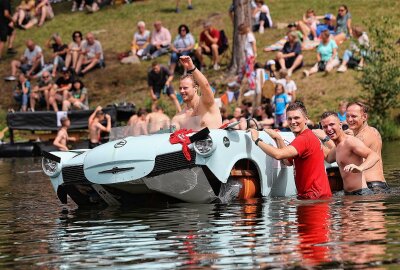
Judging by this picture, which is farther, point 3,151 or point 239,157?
point 3,151

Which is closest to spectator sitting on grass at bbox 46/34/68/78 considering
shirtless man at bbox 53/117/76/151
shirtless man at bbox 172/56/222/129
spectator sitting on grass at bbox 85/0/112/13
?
shirtless man at bbox 53/117/76/151

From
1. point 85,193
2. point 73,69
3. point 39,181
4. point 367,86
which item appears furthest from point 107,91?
point 85,193

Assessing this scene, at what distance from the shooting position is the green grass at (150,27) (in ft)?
113

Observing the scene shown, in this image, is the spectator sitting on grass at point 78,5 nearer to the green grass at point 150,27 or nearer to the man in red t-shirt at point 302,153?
the green grass at point 150,27

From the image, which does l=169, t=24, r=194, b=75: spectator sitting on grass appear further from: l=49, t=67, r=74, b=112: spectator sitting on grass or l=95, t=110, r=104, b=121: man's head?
l=95, t=110, r=104, b=121: man's head

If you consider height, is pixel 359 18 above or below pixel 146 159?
above

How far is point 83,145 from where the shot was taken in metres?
31.8

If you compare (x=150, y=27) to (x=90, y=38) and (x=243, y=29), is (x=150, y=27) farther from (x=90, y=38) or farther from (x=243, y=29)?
(x=243, y=29)

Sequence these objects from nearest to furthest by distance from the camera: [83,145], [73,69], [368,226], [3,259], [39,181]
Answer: [3,259] → [368,226] → [39,181] → [83,145] → [73,69]

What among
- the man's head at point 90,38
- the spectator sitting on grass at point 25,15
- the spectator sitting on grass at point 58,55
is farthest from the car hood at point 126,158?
the spectator sitting on grass at point 25,15

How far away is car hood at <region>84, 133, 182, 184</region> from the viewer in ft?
50.8

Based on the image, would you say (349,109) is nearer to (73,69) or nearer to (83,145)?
(83,145)

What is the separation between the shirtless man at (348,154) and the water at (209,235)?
0.37 meters

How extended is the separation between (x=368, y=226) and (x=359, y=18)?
27588mm
